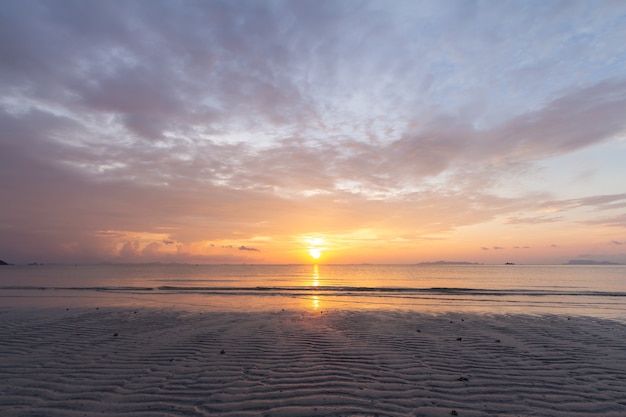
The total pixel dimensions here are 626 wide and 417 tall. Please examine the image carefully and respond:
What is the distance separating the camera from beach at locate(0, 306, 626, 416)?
6.48 m

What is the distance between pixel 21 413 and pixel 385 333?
1069cm

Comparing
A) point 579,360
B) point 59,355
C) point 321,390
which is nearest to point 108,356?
point 59,355

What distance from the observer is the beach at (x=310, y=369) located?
648 cm

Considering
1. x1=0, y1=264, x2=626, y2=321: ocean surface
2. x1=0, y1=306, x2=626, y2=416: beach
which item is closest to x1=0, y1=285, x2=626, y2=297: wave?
x1=0, y1=264, x2=626, y2=321: ocean surface

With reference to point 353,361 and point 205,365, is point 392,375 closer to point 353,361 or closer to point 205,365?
point 353,361

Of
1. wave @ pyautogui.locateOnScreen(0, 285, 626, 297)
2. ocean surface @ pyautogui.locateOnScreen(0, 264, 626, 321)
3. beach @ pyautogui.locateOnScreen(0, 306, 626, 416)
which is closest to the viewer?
beach @ pyautogui.locateOnScreen(0, 306, 626, 416)

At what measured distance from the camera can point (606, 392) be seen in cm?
727

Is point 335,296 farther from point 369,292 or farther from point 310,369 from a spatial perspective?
point 310,369

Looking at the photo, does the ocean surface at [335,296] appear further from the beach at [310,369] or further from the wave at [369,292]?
the beach at [310,369]

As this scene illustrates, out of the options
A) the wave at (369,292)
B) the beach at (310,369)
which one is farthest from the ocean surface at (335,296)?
the beach at (310,369)

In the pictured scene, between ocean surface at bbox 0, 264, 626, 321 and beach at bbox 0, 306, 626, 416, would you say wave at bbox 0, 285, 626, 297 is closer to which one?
ocean surface at bbox 0, 264, 626, 321

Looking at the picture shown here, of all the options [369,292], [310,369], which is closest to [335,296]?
[369,292]

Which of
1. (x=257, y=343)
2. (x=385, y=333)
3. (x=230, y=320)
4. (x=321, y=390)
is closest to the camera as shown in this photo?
(x=321, y=390)

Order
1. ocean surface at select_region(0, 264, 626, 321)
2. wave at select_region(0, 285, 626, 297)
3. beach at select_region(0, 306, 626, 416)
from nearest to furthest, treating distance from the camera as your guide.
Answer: beach at select_region(0, 306, 626, 416)
ocean surface at select_region(0, 264, 626, 321)
wave at select_region(0, 285, 626, 297)
